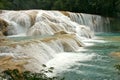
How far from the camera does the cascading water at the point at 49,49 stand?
1362 centimetres

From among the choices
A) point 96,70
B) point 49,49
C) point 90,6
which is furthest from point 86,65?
point 90,6

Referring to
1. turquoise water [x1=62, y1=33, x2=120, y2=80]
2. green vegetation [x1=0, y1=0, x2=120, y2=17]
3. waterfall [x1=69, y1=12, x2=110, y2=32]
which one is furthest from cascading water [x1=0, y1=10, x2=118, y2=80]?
green vegetation [x1=0, y1=0, x2=120, y2=17]

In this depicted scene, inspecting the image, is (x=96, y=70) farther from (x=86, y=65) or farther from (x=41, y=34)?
(x=41, y=34)

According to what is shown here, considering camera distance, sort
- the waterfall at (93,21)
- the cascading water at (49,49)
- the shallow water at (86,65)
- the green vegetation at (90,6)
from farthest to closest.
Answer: the green vegetation at (90,6)
the waterfall at (93,21)
the cascading water at (49,49)
the shallow water at (86,65)

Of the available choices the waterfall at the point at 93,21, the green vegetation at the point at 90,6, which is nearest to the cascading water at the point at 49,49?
the waterfall at the point at 93,21

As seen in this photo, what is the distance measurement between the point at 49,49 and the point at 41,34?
8436 mm

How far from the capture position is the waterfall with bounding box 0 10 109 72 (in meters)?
15.7

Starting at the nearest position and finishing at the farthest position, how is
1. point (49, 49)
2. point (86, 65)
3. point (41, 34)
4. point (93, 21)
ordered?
point (86, 65)
point (49, 49)
point (41, 34)
point (93, 21)

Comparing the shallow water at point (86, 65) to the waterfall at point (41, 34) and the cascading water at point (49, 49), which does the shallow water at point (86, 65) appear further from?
the waterfall at point (41, 34)

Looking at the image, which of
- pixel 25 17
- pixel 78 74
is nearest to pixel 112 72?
pixel 78 74

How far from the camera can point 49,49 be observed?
1856cm

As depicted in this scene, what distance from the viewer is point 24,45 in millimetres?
17000

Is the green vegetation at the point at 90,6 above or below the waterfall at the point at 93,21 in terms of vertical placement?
above

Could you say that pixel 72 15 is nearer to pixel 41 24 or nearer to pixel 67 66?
pixel 41 24
